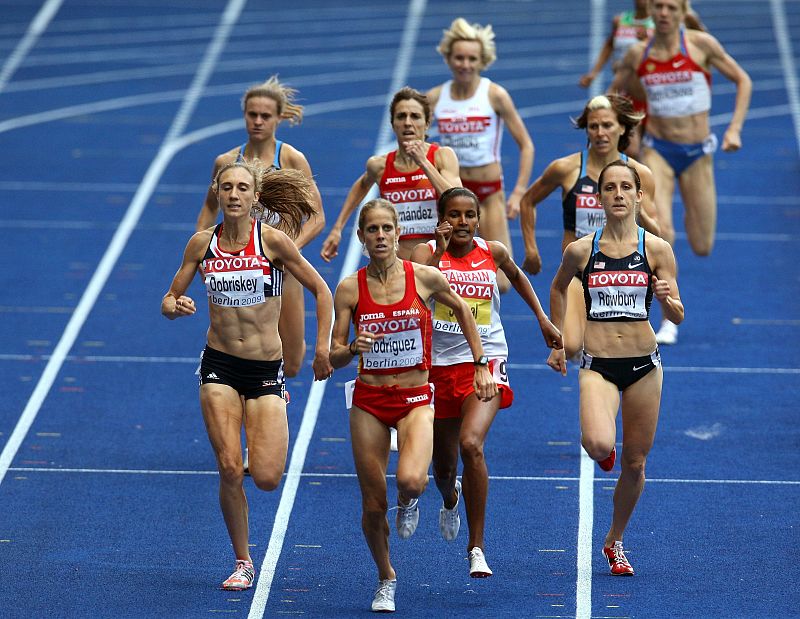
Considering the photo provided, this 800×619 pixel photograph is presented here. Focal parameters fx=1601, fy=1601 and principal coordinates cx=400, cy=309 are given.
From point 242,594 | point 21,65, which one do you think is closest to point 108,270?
point 242,594

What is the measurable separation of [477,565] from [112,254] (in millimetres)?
7533

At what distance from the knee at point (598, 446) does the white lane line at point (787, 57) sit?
11.0m

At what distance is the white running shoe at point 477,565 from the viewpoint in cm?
787

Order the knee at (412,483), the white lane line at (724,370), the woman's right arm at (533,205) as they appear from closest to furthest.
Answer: the knee at (412,483) → the woman's right arm at (533,205) → the white lane line at (724,370)

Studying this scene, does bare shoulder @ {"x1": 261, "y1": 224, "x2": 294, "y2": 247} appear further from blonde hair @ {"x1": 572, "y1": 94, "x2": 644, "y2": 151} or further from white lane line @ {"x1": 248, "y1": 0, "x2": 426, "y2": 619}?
blonde hair @ {"x1": 572, "y1": 94, "x2": 644, "y2": 151}

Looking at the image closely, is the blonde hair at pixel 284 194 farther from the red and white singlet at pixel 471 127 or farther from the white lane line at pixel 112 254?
the red and white singlet at pixel 471 127

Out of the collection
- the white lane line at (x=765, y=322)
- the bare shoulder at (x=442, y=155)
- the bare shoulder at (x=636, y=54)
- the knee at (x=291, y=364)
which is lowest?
the knee at (x=291, y=364)

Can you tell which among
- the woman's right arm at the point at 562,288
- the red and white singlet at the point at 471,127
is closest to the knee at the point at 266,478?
the woman's right arm at the point at 562,288

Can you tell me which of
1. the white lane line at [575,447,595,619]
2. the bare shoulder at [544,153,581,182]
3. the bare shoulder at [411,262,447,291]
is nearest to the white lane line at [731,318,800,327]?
the white lane line at [575,447,595,619]

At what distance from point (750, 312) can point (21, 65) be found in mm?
11949

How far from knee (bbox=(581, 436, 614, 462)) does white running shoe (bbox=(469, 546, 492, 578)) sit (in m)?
0.75

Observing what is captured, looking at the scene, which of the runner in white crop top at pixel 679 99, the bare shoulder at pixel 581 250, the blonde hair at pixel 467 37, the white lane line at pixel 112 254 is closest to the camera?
the bare shoulder at pixel 581 250

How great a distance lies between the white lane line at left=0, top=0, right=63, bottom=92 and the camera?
2105 centimetres

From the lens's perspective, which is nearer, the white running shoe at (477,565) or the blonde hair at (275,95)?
the white running shoe at (477,565)
